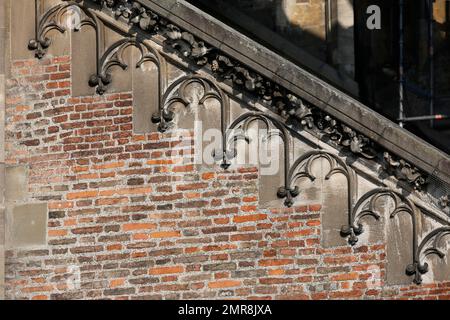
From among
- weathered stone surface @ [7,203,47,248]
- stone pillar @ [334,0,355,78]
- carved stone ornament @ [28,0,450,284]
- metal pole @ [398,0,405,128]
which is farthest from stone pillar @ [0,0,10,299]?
metal pole @ [398,0,405,128]

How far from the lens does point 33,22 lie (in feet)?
48.1

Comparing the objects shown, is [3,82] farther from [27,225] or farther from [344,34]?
[344,34]

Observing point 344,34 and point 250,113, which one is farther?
point 344,34

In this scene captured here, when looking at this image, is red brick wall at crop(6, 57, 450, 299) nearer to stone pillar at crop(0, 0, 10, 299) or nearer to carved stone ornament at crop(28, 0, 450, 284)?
stone pillar at crop(0, 0, 10, 299)

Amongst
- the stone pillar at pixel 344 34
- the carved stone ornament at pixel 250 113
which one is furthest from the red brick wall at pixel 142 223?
the stone pillar at pixel 344 34

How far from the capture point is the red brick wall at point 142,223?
44.8 feet

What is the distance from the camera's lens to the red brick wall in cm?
1364

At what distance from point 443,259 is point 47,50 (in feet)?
13.9

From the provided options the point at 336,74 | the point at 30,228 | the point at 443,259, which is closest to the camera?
the point at 443,259

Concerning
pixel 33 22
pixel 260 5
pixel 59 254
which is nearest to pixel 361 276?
pixel 59 254

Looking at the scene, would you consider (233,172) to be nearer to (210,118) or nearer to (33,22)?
(210,118)

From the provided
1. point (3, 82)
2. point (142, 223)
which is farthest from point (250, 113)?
point (3, 82)

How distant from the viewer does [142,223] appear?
46.1ft

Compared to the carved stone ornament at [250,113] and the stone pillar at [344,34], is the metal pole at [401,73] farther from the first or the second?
the carved stone ornament at [250,113]
